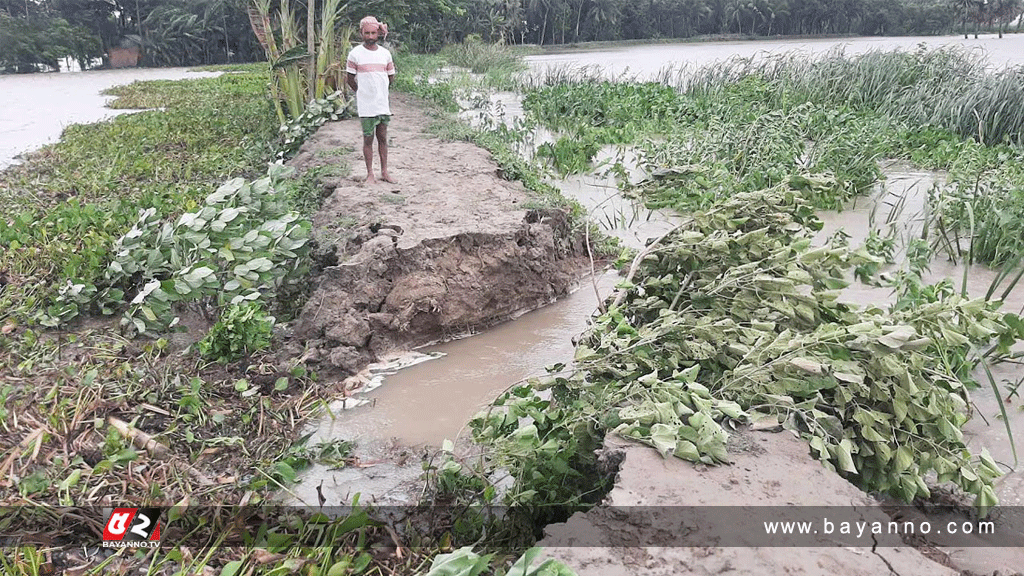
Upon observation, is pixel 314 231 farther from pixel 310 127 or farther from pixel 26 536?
pixel 310 127

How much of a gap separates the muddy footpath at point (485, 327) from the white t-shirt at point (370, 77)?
0.60m

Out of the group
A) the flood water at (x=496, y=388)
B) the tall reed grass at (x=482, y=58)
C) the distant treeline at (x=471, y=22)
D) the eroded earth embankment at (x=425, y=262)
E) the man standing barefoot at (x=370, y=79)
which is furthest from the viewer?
the distant treeline at (x=471, y=22)

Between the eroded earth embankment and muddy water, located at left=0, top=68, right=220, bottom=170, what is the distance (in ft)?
19.4

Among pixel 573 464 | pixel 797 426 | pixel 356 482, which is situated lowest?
pixel 356 482

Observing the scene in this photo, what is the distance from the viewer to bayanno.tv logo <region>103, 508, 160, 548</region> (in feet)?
7.74

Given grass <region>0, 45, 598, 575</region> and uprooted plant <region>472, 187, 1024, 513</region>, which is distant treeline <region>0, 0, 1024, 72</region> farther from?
uprooted plant <region>472, 187, 1024, 513</region>

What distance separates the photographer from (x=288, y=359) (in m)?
3.71

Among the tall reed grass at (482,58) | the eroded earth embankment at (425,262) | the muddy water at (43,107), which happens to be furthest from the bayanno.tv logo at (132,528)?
the tall reed grass at (482,58)

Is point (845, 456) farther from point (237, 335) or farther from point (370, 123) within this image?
point (370, 123)

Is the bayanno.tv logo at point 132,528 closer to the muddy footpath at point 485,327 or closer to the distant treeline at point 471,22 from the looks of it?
the muddy footpath at point 485,327

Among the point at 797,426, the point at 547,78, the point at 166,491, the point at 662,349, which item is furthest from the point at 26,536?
the point at 547,78

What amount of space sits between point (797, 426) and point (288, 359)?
8.31ft

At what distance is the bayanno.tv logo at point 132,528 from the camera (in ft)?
7.74

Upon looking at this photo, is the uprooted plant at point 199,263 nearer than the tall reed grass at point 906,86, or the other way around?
the uprooted plant at point 199,263
